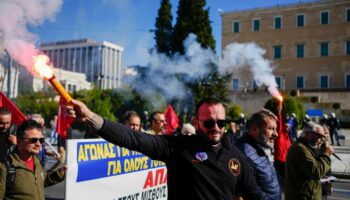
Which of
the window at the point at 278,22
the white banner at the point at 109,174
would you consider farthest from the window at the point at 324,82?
the white banner at the point at 109,174

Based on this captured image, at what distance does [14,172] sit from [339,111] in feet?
136

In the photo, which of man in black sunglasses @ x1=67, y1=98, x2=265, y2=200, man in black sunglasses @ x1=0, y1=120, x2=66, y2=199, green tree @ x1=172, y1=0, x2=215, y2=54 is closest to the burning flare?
man in black sunglasses @ x1=67, y1=98, x2=265, y2=200

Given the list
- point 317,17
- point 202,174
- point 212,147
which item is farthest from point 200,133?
point 317,17

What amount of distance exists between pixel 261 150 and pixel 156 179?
6.40ft

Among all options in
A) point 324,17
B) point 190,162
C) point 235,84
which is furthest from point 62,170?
point 324,17

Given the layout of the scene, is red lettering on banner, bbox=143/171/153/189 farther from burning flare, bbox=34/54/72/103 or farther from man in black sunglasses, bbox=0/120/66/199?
burning flare, bbox=34/54/72/103

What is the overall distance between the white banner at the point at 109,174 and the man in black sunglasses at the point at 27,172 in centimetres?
20

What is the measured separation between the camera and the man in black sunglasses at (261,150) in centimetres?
396

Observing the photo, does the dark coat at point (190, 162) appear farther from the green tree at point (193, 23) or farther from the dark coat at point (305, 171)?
the green tree at point (193, 23)

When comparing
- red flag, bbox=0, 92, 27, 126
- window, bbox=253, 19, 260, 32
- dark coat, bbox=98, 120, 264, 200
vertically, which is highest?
window, bbox=253, 19, 260, 32

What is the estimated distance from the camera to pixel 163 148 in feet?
9.93

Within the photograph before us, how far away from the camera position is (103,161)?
15.3 ft

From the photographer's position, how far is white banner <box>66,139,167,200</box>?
13.9 ft

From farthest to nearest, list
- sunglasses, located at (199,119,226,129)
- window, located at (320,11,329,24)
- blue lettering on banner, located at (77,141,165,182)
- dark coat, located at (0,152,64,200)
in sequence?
window, located at (320,11,329,24)
blue lettering on banner, located at (77,141,165,182)
dark coat, located at (0,152,64,200)
sunglasses, located at (199,119,226,129)
